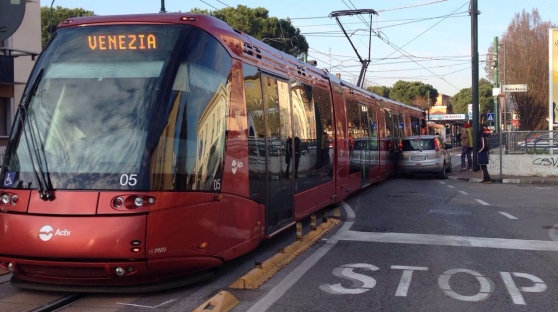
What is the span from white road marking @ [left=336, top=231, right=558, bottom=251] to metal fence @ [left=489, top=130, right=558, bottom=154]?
549 inches

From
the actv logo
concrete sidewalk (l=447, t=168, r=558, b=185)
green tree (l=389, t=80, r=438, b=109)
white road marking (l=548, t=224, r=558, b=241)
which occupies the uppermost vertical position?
green tree (l=389, t=80, r=438, b=109)

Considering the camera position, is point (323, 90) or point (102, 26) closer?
point (102, 26)

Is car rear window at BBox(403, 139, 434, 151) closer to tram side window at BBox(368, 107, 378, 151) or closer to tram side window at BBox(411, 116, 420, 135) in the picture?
tram side window at BBox(368, 107, 378, 151)

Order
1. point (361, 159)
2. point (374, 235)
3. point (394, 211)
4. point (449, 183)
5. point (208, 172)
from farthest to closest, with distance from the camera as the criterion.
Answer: point (449, 183) → point (361, 159) → point (394, 211) → point (374, 235) → point (208, 172)

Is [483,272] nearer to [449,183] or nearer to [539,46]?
[449,183]

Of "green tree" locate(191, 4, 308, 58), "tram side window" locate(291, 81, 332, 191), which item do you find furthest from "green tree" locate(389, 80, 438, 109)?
"tram side window" locate(291, 81, 332, 191)

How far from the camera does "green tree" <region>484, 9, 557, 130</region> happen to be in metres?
41.9

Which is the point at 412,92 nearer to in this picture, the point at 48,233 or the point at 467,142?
the point at 467,142

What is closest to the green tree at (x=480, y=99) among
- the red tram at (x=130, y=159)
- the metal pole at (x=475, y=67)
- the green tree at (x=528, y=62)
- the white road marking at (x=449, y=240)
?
the green tree at (x=528, y=62)

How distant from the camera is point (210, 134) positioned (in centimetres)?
668

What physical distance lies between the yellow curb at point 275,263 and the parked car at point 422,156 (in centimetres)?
1262

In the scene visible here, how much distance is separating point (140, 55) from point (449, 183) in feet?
54.6

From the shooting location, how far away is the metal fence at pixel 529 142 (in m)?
22.4

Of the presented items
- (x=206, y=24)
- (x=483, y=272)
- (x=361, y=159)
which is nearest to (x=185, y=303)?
(x=206, y=24)
